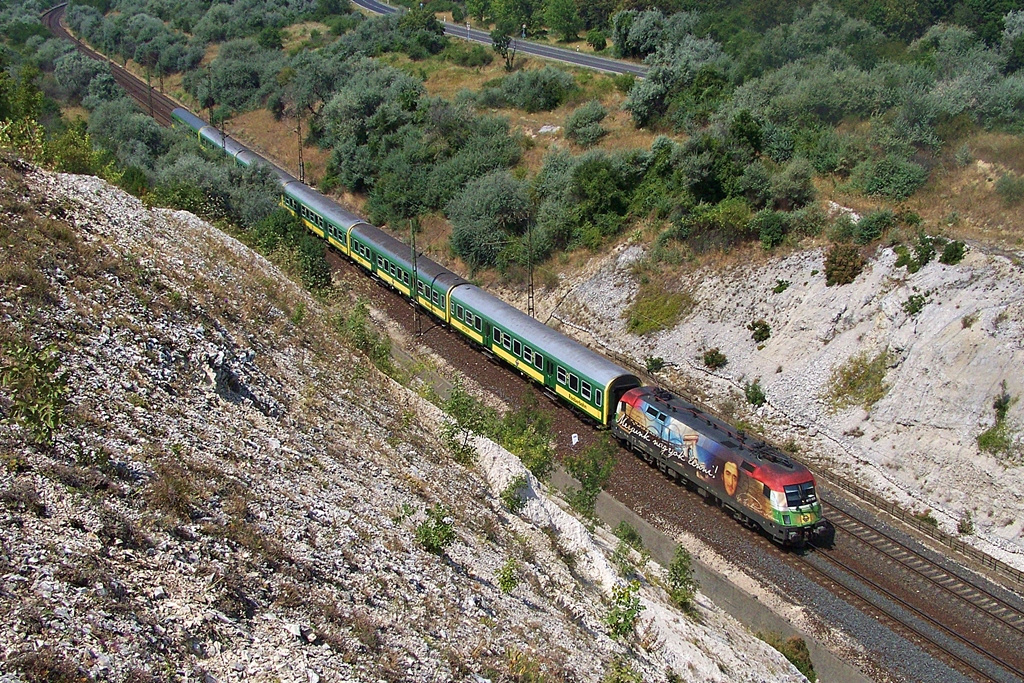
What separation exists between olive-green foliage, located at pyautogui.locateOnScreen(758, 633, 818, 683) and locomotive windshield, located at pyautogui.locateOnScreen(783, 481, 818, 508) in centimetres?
376

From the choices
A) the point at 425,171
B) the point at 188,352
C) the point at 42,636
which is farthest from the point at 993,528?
the point at 425,171

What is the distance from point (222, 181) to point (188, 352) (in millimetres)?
31285

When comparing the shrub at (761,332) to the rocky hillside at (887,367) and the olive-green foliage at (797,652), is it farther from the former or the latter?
the olive-green foliage at (797,652)

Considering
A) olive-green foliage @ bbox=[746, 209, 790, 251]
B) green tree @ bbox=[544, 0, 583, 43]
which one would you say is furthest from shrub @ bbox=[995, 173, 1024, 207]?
green tree @ bbox=[544, 0, 583, 43]

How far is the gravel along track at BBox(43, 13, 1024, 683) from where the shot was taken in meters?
19.6

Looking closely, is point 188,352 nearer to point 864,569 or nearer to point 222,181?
point 864,569

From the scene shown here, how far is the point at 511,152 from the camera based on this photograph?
50.5m

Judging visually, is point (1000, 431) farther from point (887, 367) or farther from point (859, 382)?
point (859, 382)

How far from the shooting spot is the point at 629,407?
2689 centimetres

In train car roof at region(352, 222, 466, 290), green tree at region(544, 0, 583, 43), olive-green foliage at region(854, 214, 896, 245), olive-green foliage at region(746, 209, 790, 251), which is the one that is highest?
green tree at region(544, 0, 583, 43)

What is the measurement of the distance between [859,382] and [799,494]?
8673mm

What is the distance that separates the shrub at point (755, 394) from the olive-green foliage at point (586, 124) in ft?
83.5

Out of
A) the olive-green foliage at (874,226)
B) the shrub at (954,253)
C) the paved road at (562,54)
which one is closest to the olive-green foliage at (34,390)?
the shrub at (954,253)

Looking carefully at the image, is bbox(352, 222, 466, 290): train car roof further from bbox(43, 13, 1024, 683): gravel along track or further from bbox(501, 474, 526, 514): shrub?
bbox(501, 474, 526, 514): shrub
